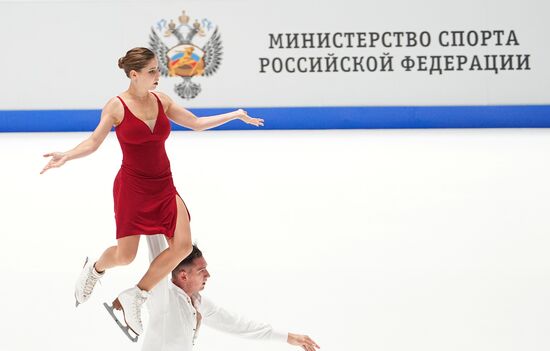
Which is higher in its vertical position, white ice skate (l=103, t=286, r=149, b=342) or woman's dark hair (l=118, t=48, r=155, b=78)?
woman's dark hair (l=118, t=48, r=155, b=78)

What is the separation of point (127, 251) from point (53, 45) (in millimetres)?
9234

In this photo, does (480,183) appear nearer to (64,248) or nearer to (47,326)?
(64,248)

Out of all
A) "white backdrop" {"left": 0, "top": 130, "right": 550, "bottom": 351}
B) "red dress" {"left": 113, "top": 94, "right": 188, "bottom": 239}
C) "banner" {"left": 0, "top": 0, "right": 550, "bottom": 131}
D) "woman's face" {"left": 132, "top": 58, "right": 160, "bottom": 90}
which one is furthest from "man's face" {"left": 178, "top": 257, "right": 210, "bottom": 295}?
"banner" {"left": 0, "top": 0, "right": 550, "bottom": 131}

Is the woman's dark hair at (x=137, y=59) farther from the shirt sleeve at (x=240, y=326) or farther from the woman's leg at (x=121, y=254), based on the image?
the shirt sleeve at (x=240, y=326)

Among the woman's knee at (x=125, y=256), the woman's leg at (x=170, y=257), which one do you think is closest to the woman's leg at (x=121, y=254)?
the woman's knee at (x=125, y=256)

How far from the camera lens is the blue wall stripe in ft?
40.1

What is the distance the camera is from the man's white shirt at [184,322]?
333 centimetres

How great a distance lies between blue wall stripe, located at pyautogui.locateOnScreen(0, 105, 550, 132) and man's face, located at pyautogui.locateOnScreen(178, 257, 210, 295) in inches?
347

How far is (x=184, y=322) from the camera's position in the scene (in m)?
3.34

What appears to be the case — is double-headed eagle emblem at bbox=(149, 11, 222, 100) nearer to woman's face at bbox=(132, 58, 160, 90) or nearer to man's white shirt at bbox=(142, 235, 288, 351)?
woman's face at bbox=(132, 58, 160, 90)

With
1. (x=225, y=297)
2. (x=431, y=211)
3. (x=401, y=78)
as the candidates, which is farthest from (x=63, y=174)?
(x=401, y=78)

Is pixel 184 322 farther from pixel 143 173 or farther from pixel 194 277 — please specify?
pixel 143 173

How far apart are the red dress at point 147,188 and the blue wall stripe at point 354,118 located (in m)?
8.53

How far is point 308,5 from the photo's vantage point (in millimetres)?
12414
